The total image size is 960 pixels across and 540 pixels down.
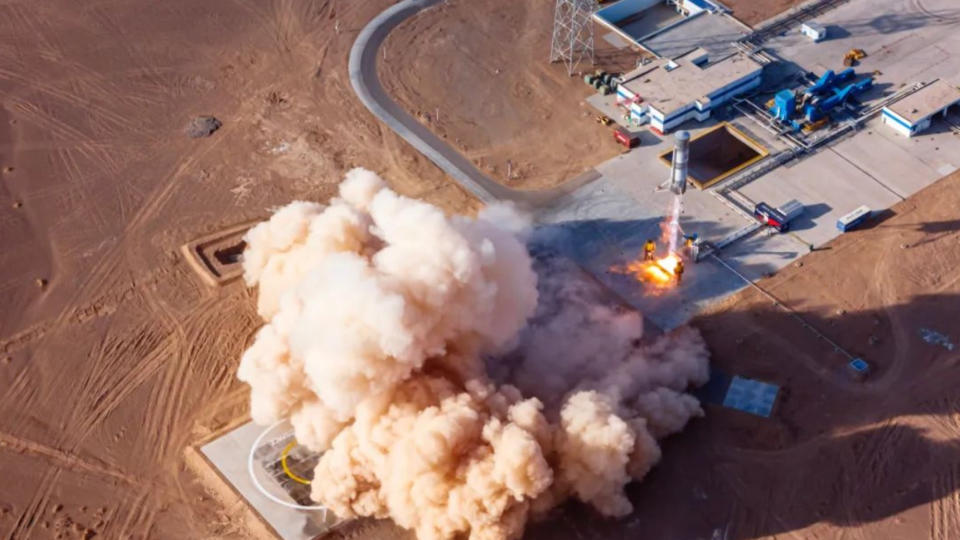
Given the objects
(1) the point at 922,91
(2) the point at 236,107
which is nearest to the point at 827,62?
(1) the point at 922,91

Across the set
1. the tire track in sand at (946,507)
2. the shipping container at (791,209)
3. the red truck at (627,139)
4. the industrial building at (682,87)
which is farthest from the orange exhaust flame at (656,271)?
the tire track in sand at (946,507)

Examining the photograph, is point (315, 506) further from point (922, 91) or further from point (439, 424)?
point (922, 91)

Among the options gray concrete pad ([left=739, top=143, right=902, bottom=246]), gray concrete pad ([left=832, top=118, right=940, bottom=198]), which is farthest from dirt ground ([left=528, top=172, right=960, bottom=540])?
gray concrete pad ([left=832, top=118, right=940, bottom=198])

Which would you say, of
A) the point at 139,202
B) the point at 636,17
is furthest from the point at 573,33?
the point at 139,202

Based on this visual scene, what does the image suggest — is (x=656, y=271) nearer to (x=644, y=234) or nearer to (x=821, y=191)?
(x=644, y=234)

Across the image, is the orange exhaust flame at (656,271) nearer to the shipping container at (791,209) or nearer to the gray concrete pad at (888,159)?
the shipping container at (791,209)
